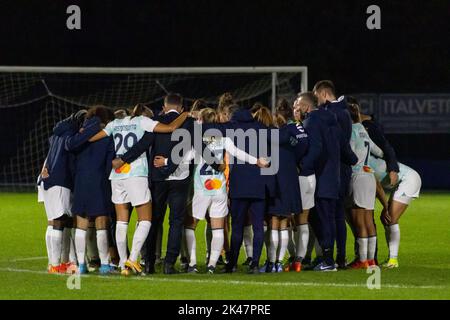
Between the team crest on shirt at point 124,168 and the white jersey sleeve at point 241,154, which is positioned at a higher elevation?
the white jersey sleeve at point 241,154

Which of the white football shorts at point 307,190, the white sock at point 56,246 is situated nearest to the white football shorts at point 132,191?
the white sock at point 56,246

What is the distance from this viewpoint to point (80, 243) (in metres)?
12.4

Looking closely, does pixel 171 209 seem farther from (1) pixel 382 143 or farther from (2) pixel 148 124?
(1) pixel 382 143

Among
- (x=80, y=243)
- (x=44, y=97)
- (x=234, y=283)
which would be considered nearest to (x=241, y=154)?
(x=234, y=283)

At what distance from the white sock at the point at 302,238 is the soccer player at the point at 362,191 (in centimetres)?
64

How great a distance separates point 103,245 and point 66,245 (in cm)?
60

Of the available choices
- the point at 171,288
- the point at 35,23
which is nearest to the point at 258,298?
the point at 171,288

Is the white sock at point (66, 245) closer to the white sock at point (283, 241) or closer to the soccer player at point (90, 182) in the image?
the soccer player at point (90, 182)

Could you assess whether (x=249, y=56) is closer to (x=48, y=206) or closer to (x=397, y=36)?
(x=397, y=36)

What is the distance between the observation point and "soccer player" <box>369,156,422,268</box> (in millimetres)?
13602

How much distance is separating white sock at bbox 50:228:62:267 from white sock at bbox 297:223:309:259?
2558 millimetres

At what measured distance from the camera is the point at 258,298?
34.3 ft

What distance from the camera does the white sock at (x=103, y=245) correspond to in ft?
40.9
